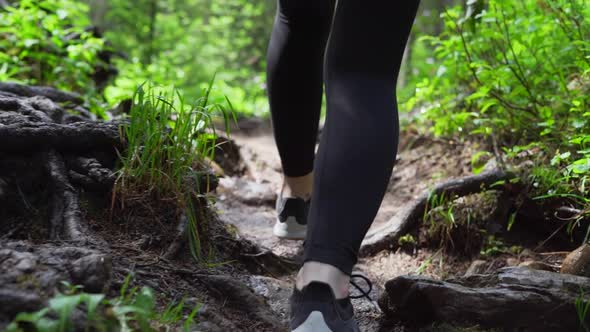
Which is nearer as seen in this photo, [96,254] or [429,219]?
[96,254]

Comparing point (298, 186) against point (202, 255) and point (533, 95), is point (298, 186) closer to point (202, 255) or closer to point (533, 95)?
point (202, 255)

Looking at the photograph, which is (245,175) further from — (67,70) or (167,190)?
(167,190)

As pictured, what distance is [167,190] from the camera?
7.21 feet

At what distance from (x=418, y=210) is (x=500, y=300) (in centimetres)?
128

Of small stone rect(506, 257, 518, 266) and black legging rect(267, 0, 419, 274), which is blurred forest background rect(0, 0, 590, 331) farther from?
black legging rect(267, 0, 419, 274)

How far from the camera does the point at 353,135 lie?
164cm

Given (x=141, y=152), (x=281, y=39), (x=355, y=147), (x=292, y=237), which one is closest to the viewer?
(x=355, y=147)

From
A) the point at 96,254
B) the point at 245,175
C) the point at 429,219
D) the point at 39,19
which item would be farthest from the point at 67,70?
the point at 96,254

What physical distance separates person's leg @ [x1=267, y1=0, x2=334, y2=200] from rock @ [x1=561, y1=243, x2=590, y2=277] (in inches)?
46.2

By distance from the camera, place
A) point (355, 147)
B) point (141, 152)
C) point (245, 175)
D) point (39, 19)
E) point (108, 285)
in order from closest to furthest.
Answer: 1. point (108, 285)
2. point (355, 147)
3. point (141, 152)
4. point (245, 175)
5. point (39, 19)

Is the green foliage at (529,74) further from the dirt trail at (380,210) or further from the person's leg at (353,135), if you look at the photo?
the person's leg at (353,135)

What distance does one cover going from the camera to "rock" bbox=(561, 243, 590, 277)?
222 cm

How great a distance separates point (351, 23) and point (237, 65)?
12.4 m

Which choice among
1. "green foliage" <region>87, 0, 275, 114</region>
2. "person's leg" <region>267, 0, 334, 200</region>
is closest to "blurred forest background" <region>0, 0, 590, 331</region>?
"person's leg" <region>267, 0, 334, 200</region>
